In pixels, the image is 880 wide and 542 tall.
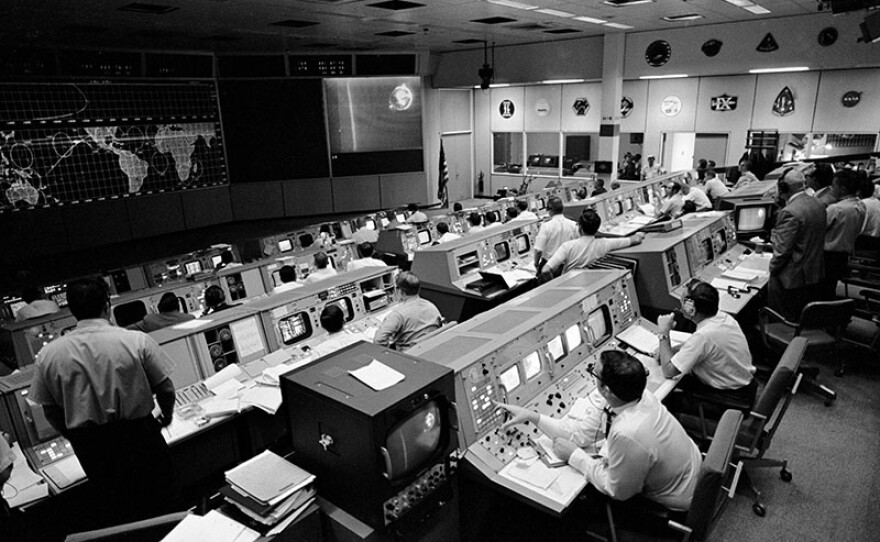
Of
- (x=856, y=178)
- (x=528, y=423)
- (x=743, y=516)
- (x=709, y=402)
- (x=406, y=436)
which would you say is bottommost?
(x=743, y=516)

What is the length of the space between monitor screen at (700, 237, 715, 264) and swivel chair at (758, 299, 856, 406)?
850mm

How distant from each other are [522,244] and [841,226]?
10.5 feet

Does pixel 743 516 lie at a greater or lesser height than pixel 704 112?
lesser

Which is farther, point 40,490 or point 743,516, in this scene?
point 743,516

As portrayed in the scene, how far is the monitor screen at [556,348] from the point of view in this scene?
3273mm

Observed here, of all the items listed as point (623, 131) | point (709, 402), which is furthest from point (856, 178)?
point (623, 131)

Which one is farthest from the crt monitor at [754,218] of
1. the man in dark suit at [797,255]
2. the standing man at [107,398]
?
the standing man at [107,398]

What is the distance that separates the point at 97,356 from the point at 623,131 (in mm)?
12064

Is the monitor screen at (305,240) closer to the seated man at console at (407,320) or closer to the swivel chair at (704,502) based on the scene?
the seated man at console at (407,320)

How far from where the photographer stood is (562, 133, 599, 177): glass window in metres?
13.9

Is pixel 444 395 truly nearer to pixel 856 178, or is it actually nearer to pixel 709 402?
pixel 709 402

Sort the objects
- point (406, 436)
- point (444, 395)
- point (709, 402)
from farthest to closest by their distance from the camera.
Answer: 1. point (709, 402)
2. point (444, 395)
3. point (406, 436)

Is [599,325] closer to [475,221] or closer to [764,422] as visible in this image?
[764,422]

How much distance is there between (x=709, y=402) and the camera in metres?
3.49
